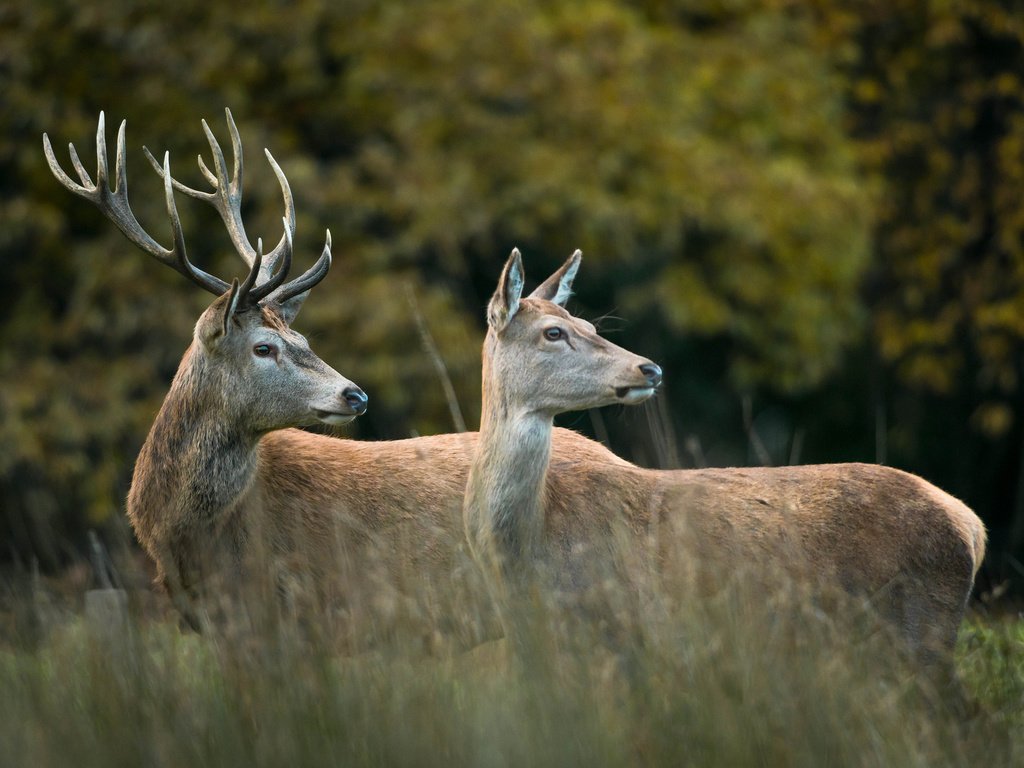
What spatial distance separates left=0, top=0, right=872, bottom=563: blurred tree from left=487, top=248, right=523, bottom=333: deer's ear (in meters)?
5.42

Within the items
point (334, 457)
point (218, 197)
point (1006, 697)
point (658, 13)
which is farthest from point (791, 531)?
point (658, 13)

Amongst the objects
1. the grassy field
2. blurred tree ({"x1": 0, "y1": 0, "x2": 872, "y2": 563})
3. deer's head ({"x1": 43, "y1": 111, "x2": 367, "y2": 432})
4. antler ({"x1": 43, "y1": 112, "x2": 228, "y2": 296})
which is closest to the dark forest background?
blurred tree ({"x1": 0, "y1": 0, "x2": 872, "y2": 563})

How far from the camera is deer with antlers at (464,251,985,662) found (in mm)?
5773

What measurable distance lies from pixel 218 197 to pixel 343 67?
6944 mm

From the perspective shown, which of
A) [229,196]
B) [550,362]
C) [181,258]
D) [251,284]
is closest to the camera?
[550,362]

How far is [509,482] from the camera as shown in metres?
5.90

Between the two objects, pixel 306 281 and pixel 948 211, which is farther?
pixel 948 211

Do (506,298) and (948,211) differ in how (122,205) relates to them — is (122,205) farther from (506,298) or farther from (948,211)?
(948,211)

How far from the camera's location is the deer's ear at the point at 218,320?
623cm

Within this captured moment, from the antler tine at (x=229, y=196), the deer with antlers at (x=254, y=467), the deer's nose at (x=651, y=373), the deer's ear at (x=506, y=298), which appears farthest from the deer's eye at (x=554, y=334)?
the antler tine at (x=229, y=196)

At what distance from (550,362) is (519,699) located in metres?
2.12

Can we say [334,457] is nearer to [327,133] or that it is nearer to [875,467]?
[875,467]

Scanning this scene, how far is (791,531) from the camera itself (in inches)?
229

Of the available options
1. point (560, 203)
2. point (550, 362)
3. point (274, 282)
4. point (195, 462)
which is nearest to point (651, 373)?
point (550, 362)
